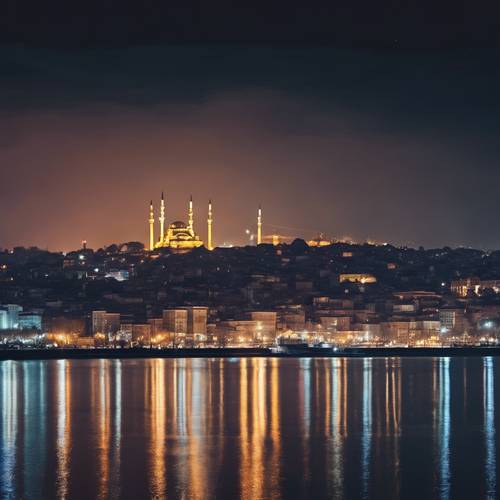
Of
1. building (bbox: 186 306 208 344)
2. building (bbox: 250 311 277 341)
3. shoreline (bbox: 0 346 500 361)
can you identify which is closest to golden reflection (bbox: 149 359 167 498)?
shoreline (bbox: 0 346 500 361)

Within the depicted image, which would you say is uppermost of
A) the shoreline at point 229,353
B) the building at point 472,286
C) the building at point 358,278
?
the building at point 358,278

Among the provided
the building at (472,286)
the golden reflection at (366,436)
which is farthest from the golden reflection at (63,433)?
the building at (472,286)

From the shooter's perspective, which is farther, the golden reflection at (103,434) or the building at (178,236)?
the building at (178,236)

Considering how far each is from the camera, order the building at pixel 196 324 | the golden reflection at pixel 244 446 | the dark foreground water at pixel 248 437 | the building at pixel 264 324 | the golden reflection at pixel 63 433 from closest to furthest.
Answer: the golden reflection at pixel 244 446, the dark foreground water at pixel 248 437, the golden reflection at pixel 63 433, the building at pixel 196 324, the building at pixel 264 324

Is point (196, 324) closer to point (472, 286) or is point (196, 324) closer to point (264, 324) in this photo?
point (264, 324)

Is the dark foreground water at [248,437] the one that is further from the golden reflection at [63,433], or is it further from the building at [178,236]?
the building at [178,236]

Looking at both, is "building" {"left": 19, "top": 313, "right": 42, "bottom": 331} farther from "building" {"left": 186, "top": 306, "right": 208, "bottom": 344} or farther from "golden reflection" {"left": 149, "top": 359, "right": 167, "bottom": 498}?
"golden reflection" {"left": 149, "top": 359, "right": 167, "bottom": 498}

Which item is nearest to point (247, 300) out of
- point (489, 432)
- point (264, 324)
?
point (264, 324)
